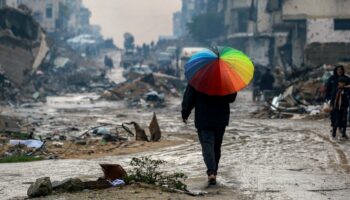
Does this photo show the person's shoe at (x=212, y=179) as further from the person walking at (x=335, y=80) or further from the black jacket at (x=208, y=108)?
the person walking at (x=335, y=80)

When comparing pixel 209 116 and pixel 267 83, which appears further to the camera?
pixel 267 83

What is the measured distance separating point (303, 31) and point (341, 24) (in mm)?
2672

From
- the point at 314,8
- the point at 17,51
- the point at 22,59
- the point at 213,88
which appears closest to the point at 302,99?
the point at 17,51

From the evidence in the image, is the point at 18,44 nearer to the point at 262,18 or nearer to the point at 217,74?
the point at 217,74

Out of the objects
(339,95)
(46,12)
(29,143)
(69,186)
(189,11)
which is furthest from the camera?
(189,11)

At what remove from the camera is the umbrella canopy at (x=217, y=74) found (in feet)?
23.7

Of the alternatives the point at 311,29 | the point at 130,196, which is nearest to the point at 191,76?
the point at 130,196

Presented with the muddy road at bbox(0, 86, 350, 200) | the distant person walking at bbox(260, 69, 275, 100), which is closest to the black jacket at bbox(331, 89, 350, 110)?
the muddy road at bbox(0, 86, 350, 200)

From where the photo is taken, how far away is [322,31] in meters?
41.8

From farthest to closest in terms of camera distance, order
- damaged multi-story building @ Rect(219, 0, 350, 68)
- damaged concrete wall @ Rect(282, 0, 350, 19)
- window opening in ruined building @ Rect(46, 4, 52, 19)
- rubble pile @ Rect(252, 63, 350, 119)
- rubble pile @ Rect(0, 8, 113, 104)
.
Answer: window opening in ruined building @ Rect(46, 4, 52, 19), damaged concrete wall @ Rect(282, 0, 350, 19), damaged multi-story building @ Rect(219, 0, 350, 68), rubble pile @ Rect(0, 8, 113, 104), rubble pile @ Rect(252, 63, 350, 119)

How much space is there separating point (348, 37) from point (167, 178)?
3665 cm

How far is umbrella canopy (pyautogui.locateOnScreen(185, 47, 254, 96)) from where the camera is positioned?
23.7ft

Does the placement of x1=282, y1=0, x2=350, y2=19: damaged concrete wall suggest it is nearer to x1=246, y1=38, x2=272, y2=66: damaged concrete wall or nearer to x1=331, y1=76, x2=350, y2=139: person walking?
x1=246, y1=38, x2=272, y2=66: damaged concrete wall

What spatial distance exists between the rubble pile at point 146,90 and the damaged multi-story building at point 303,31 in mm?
7632
